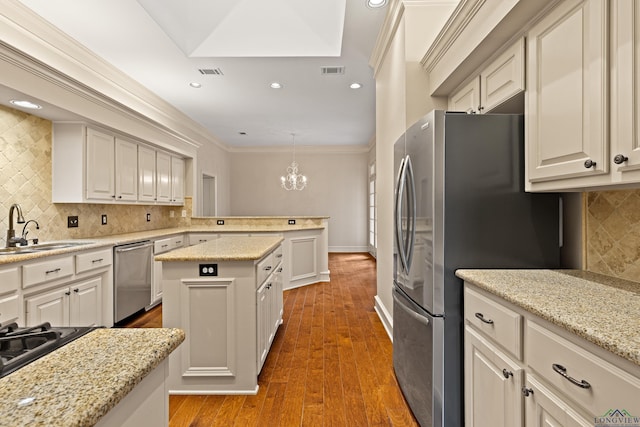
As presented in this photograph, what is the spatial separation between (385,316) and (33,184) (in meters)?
3.61

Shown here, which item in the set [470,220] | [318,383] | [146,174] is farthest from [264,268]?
[146,174]

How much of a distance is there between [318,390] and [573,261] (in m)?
1.66

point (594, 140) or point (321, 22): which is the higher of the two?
point (321, 22)

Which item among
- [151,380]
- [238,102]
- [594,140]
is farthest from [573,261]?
[238,102]

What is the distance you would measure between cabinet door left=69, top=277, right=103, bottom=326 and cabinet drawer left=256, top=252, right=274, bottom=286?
1674mm

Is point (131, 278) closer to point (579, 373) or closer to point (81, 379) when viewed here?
point (81, 379)

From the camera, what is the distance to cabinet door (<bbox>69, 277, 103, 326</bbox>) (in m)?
2.73

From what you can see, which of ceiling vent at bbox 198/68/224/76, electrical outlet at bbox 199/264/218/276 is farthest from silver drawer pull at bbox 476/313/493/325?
ceiling vent at bbox 198/68/224/76

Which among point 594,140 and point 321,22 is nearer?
point 594,140

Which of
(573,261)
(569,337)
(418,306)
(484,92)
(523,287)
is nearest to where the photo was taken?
(569,337)

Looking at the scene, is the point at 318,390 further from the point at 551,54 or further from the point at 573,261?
the point at 551,54

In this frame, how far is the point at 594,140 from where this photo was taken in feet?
3.84

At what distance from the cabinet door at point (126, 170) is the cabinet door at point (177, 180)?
1.14 meters

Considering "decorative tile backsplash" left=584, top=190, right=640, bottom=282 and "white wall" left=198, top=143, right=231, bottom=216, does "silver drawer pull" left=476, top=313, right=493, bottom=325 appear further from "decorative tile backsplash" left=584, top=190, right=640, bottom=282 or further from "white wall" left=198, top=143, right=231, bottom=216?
"white wall" left=198, top=143, right=231, bottom=216
